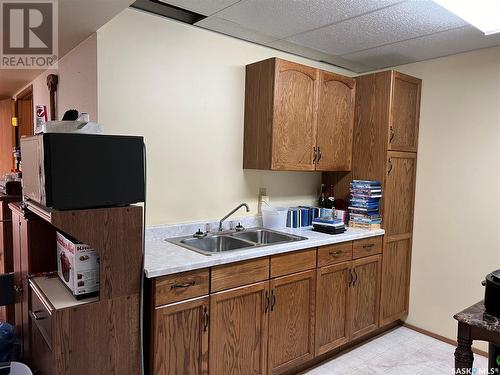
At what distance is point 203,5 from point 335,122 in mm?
1404

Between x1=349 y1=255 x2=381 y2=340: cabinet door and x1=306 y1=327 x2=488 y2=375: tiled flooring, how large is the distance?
148 mm

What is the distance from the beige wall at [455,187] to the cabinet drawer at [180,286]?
214 centimetres

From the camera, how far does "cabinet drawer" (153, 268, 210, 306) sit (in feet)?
5.80

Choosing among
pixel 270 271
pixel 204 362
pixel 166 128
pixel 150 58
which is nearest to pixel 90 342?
pixel 204 362

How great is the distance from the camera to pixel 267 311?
222 cm

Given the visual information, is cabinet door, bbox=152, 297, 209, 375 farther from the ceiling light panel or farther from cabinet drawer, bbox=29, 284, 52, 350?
the ceiling light panel

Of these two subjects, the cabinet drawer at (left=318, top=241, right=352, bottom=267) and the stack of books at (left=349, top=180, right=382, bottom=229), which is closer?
the cabinet drawer at (left=318, top=241, right=352, bottom=267)

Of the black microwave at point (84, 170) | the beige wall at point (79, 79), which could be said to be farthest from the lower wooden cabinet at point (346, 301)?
the beige wall at point (79, 79)

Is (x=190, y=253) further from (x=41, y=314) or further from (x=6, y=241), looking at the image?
(x=6, y=241)

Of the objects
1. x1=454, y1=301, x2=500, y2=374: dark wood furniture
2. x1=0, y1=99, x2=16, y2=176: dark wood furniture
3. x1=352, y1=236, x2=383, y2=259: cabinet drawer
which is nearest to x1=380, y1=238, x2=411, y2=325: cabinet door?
x1=352, y1=236, x2=383, y2=259: cabinet drawer

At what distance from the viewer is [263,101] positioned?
2.61 m

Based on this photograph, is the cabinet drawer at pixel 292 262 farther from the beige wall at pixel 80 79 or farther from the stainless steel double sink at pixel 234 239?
the beige wall at pixel 80 79

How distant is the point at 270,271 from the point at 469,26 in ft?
6.70

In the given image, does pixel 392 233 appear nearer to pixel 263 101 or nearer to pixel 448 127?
pixel 448 127
